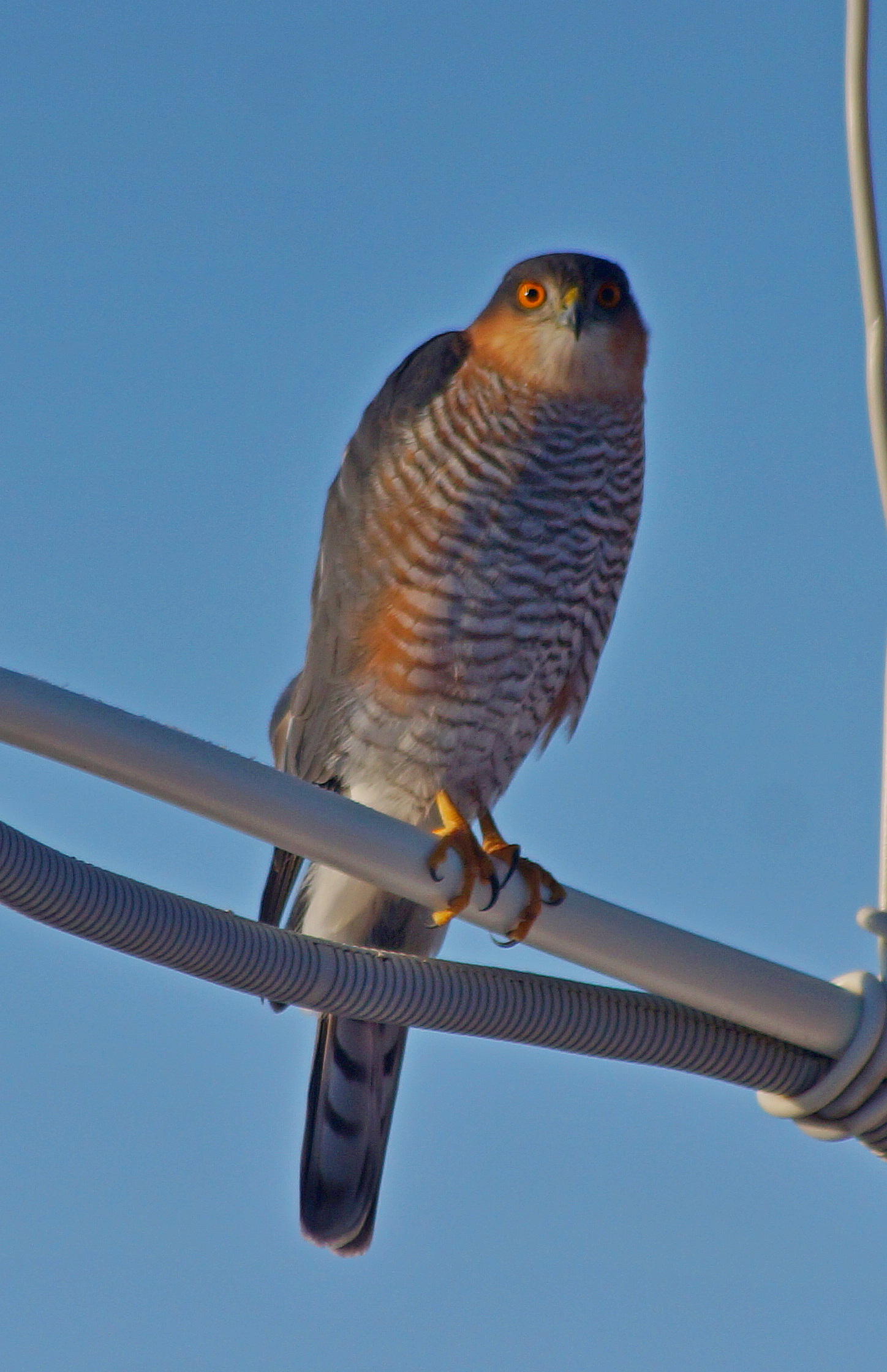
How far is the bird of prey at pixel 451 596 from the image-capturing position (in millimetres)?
3451

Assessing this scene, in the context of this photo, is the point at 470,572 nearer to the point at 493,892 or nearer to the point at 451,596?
the point at 451,596

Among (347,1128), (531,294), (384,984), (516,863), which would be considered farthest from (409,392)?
(384,984)

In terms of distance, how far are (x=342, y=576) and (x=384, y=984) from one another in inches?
76.1

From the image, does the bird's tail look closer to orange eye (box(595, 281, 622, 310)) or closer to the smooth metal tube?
the smooth metal tube

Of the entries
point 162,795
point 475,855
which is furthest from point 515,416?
point 162,795

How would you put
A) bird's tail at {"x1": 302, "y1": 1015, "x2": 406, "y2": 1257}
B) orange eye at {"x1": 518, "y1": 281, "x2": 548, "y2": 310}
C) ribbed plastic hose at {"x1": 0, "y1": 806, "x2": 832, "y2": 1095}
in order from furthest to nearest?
orange eye at {"x1": 518, "y1": 281, "x2": 548, "y2": 310} → bird's tail at {"x1": 302, "y1": 1015, "x2": 406, "y2": 1257} → ribbed plastic hose at {"x1": 0, "y1": 806, "x2": 832, "y2": 1095}

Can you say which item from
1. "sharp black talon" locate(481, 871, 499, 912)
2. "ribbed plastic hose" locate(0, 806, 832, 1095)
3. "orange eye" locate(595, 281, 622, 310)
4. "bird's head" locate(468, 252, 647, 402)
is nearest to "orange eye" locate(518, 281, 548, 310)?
"bird's head" locate(468, 252, 647, 402)

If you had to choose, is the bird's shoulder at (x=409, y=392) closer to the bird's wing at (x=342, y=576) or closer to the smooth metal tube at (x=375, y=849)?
the bird's wing at (x=342, y=576)

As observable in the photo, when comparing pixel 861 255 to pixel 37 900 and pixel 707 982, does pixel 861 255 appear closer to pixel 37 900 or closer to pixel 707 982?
pixel 707 982

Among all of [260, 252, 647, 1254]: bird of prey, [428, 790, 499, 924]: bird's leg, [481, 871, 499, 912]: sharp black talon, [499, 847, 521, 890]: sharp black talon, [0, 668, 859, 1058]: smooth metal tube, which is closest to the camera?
[0, 668, 859, 1058]: smooth metal tube

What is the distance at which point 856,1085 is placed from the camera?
1988 mm

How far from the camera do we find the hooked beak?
365 centimetres

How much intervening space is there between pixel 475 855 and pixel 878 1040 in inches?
47.3

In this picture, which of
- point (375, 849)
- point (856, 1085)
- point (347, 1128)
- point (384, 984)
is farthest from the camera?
point (347, 1128)
